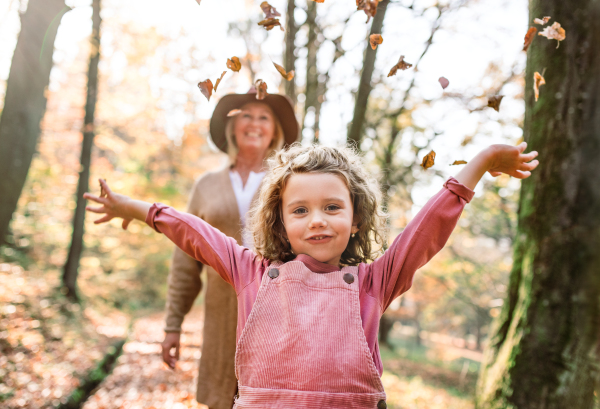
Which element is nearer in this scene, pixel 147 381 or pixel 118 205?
pixel 118 205

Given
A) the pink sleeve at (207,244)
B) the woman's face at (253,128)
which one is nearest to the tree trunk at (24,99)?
the woman's face at (253,128)

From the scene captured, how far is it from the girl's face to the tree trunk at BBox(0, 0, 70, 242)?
4.64 m

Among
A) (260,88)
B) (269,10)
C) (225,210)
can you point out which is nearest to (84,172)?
(225,210)

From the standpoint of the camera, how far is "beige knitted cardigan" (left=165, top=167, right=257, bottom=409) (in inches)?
91.0

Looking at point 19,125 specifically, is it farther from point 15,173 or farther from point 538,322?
point 538,322

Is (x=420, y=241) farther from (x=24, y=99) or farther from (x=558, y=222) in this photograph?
(x=24, y=99)

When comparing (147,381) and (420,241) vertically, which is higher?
(420,241)

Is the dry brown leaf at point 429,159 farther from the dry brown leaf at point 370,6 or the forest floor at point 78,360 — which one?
the forest floor at point 78,360

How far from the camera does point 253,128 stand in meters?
2.58

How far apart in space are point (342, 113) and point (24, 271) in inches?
312

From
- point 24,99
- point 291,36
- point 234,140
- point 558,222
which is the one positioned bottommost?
point 558,222

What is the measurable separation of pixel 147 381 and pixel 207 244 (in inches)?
196

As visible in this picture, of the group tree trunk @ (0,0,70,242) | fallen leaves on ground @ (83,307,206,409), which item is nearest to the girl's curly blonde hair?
fallen leaves on ground @ (83,307,206,409)

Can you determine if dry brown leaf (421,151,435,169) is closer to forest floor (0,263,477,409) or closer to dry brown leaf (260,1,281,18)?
dry brown leaf (260,1,281,18)
